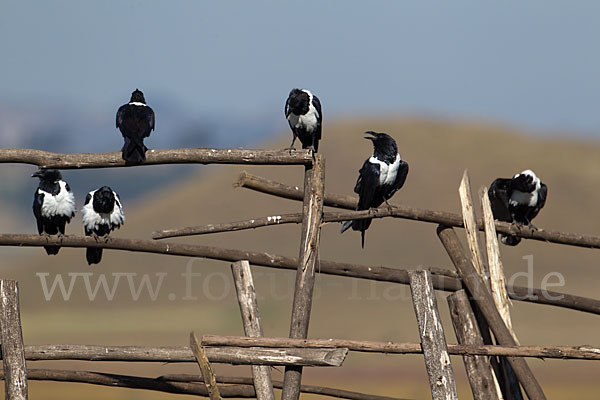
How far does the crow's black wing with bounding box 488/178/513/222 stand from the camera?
410 inches

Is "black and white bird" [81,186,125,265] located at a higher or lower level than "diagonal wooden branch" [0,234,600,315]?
higher

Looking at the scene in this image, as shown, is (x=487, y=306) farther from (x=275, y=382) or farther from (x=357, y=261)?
(x=357, y=261)

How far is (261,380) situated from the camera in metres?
7.14

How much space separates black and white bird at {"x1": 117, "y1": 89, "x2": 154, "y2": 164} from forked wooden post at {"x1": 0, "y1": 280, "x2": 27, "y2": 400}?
1217 mm

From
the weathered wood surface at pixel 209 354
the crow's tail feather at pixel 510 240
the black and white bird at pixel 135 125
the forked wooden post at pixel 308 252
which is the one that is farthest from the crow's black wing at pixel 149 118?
the crow's tail feather at pixel 510 240

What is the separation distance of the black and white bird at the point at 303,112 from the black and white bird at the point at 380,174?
2.97 ft

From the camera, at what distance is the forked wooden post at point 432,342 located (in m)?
6.37

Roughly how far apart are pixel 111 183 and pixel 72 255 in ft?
281

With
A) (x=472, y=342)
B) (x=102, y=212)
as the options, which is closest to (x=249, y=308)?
(x=472, y=342)

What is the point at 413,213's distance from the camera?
7781 mm

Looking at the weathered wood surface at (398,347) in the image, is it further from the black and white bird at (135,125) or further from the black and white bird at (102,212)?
the black and white bird at (102,212)

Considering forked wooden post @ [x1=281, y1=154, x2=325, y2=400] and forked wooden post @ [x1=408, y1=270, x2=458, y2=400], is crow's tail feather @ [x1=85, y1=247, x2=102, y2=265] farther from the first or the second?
forked wooden post @ [x1=408, y1=270, x2=458, y2=400]

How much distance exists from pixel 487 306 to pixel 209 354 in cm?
217

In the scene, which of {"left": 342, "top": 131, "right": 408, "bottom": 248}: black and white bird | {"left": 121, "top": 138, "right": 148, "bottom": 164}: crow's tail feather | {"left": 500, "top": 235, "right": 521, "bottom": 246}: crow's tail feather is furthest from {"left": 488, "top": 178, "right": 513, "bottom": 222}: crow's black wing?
{"left": 121, "top": 138, "right": 148, "bottom": 164}: crow's tail feather
